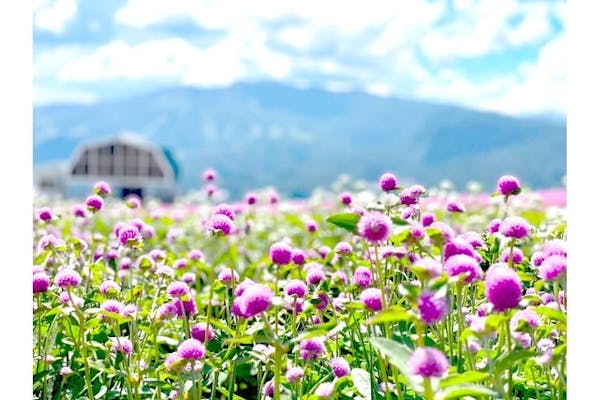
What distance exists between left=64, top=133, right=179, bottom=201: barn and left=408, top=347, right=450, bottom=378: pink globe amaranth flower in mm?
31516

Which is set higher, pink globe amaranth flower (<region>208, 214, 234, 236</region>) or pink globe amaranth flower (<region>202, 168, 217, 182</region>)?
pink globe amaranth flower (<region>202, 168, 217, 182</region>)

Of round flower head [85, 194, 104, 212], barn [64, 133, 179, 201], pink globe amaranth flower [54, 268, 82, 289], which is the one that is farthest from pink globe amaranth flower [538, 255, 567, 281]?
barn [64, 133, 179, 201]

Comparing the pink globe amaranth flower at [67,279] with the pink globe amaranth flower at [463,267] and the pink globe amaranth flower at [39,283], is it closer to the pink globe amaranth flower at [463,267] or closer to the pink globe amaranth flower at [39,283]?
the pink globe amaranth flower at [39,283]

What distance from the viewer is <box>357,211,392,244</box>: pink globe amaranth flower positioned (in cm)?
97

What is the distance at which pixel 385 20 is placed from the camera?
248 cm

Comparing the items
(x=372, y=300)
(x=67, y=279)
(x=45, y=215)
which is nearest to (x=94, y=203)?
(x=45, y=215)

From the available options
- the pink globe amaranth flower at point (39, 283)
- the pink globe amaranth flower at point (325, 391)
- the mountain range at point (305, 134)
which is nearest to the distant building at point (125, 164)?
the pink globe amaranth flower at point (39, 283)

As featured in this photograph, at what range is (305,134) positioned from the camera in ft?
447

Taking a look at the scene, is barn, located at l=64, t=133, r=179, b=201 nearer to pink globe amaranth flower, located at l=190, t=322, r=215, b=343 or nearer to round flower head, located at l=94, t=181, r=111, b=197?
round flower head, located at l=94, t=181, r=111, b=197

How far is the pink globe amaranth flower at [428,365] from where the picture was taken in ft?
2.79

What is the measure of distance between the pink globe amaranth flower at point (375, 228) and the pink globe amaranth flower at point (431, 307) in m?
0.12

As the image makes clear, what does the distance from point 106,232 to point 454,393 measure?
337cm

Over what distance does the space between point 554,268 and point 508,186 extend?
328 millimetres
